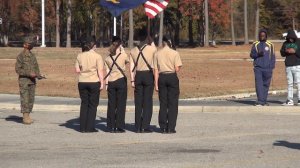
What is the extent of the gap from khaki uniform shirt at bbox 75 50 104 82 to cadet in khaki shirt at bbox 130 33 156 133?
2.21 feet

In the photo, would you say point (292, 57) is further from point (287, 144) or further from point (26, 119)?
point (26, 119)

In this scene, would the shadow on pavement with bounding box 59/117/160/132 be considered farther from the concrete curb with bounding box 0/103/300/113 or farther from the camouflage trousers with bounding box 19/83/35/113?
the concrete curb with bounding box 0/103/300/113

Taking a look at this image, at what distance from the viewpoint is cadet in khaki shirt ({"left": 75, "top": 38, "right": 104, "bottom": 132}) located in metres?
14.6

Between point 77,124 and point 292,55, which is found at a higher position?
point 292,55

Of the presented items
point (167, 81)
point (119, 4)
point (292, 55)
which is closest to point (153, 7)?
point (119, 4)

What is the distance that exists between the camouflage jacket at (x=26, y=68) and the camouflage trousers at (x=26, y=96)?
4.2 inches

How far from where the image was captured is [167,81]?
14250 millimetres

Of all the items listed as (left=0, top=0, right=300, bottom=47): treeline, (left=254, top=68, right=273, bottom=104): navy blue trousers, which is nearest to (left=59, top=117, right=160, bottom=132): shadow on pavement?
(left=254, top=68, right=273, bottom=104): navy blue trousers

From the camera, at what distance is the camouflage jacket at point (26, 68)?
51.8ft

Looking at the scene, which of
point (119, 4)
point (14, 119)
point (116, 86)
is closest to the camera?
point (116, 86)

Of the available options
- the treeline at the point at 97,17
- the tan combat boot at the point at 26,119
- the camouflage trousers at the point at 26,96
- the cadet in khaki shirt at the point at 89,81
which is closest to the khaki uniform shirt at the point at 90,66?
the cadet in khaki shirt at the point at 89,81

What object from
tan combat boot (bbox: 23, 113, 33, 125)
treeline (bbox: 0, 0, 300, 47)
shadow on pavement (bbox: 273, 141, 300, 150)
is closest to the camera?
shadow on pavement (bbox: 273, 141, 300, 150)

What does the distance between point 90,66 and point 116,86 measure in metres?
0.65

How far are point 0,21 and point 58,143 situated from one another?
64.8 meters
